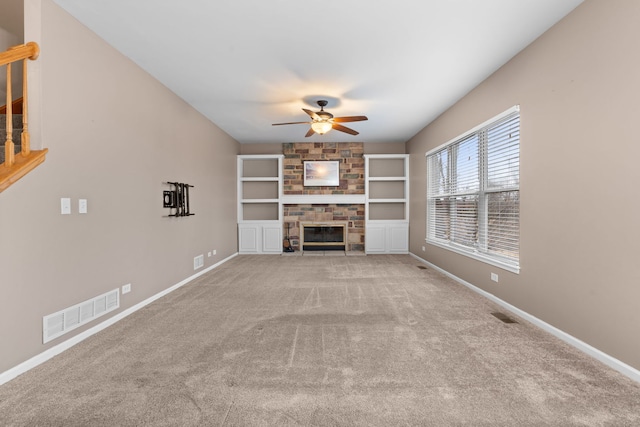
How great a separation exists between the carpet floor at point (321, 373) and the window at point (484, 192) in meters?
0.78

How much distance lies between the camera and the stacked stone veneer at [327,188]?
7281 mm

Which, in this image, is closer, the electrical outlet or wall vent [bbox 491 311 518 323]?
wall vent [bbox 491 311 518 323]

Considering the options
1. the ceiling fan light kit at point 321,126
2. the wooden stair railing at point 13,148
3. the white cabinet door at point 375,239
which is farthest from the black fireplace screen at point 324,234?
the wooden stair railing at point 13,148

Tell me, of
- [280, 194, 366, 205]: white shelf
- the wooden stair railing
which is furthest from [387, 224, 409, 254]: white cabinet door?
the wooden stair railing

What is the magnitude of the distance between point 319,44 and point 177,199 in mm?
2700

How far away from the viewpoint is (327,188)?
288 inches

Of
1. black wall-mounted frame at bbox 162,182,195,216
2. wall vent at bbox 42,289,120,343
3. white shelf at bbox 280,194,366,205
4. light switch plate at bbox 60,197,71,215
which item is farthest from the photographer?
white shelf at bbox 280,194,366,205

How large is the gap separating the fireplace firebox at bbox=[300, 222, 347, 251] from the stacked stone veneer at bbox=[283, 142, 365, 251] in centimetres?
14

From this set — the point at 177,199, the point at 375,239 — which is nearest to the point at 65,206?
the point at 177,199

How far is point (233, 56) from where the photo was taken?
3092mm

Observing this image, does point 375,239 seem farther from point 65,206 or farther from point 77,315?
point 65,206

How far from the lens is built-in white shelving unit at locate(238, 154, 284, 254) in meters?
7.12

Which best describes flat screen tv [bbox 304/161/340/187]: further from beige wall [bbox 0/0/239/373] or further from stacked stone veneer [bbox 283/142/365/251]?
beige wall [bbox 0/0/239/373]

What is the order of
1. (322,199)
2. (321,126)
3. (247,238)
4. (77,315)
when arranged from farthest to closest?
(322,199), (247,238), (321,126), (77,315)
